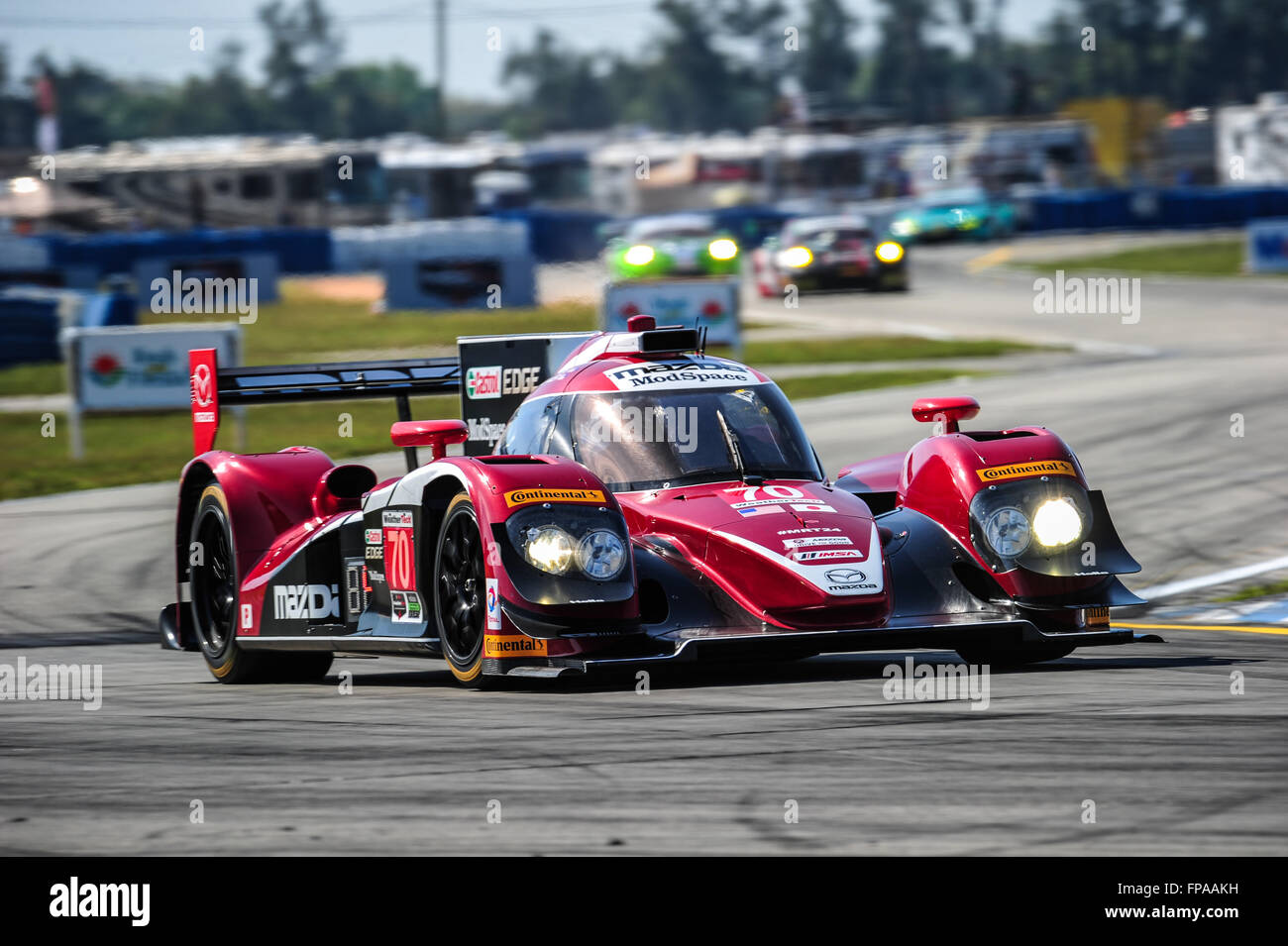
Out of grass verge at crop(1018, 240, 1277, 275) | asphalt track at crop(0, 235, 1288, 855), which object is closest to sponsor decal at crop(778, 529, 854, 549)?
asphalt track at crop(0, 235, 1288, 855)

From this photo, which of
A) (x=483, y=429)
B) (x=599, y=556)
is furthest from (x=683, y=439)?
(x=483, y=429)

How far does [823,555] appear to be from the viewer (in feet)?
26.7

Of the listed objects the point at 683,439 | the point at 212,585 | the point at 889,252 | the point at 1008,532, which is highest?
the point at 889,252

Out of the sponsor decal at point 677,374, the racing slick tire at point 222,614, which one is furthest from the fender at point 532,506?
the racing slick tire at point 222,614

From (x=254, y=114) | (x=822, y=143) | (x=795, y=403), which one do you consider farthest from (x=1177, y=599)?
(x=254, y=114)

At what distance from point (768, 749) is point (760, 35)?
190 meters

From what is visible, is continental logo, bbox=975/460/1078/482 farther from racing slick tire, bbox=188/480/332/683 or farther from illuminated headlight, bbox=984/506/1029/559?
racing slick tire, bbox=188/480/332/683

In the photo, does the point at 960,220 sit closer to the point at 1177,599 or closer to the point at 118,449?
the point at 118,449

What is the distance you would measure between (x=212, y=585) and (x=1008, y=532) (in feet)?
13.6

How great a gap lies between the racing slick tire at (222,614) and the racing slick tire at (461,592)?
4.97 feet

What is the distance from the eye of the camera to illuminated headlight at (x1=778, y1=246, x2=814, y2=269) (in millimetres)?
42844

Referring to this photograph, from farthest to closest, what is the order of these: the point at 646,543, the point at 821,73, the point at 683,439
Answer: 1. the point at 821,73
2. the point at 683,439
3. the point at 646,543
